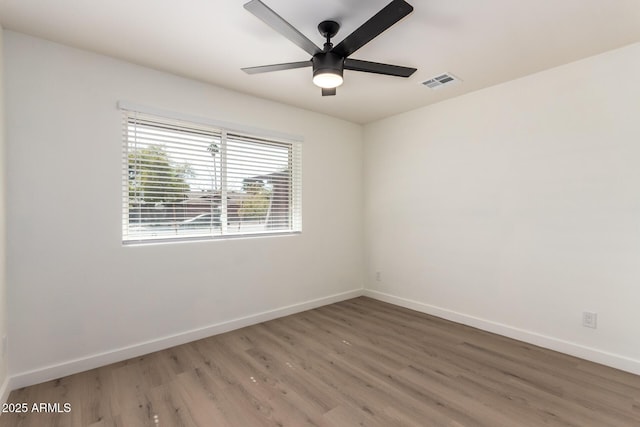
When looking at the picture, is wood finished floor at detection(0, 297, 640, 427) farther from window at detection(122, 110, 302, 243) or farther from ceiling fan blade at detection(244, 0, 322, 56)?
ceiling fan blade at detection(244, 0, 322, 56)

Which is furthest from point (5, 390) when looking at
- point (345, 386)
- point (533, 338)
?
point (533, 338)

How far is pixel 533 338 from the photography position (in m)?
2.90

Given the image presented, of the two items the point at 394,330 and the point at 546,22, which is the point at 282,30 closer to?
the point at 546,22

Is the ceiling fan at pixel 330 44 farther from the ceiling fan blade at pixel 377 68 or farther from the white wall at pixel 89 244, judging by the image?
the white wall at pixel 89 244

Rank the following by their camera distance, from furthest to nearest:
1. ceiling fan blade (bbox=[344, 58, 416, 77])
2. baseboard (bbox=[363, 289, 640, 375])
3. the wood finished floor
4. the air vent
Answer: the air vent
baseboard (bbox=[363, 289, 640, 375])
ceiling fan blade (bbox=[344, 58, 416, 77])
the wood finished floor

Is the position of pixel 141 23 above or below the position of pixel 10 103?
above

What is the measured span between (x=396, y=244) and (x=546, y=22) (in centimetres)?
268

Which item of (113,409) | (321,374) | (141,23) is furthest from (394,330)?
(141,23)

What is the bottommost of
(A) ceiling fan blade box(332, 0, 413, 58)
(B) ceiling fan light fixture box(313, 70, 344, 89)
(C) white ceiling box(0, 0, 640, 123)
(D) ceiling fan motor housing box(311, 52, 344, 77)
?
(B) ceiling fan light fixture box(313, 70, 344, 89)

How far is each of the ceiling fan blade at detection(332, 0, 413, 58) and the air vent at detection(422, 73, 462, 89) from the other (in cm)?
137

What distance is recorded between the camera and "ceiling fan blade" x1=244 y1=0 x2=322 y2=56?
1582 millimetres

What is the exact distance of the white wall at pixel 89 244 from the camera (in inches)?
88.4

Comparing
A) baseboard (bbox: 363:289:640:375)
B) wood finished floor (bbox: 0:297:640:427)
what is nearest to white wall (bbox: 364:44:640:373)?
baseboard (bbox: 363:289:640:375)

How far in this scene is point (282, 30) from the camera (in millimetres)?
1780
